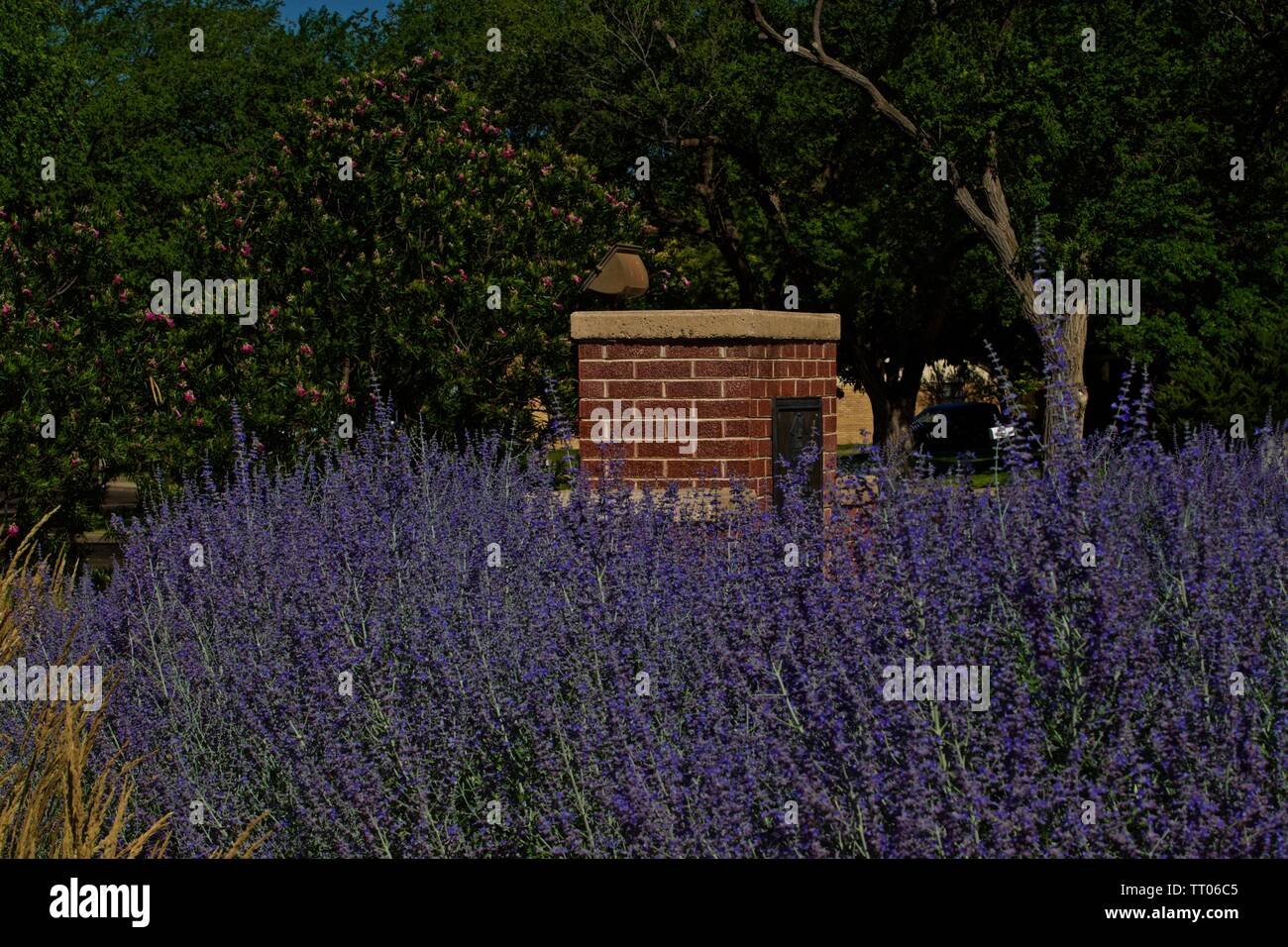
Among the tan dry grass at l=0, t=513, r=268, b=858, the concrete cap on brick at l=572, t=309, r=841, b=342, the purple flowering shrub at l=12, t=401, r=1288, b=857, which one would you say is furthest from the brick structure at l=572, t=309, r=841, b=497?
the tan dry grass at l=0, t=513, r=268, b=858

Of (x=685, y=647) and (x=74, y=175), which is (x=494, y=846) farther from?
(x=74, y=175)

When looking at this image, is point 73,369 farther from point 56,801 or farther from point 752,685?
point 752,685

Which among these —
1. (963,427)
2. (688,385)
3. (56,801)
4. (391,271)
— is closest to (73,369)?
(391,271)

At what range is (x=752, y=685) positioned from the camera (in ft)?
14.5

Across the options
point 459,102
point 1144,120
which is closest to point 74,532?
point 459,102

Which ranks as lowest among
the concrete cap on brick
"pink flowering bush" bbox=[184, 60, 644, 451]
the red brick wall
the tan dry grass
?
the tan dry grass

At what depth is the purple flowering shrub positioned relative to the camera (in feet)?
12.0

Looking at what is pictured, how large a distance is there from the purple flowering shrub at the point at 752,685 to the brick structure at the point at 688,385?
50.1 inches

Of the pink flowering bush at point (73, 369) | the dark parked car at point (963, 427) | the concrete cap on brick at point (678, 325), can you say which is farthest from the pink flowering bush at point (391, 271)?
the dark parked car at point (963, 427)

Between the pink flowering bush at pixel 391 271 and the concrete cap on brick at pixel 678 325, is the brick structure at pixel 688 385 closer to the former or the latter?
the concrete cap on brick at pixel 678 325

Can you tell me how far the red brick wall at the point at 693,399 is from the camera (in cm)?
746

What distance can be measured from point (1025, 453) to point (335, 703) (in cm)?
236

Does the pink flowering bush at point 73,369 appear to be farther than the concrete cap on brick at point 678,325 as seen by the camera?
Yes

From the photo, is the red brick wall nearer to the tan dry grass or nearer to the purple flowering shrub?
the purple flowering shrub
